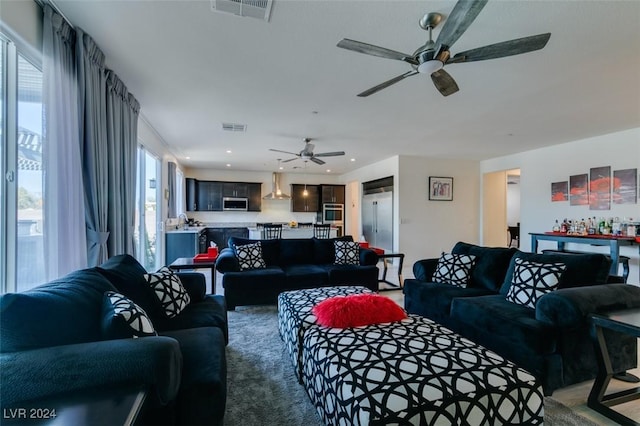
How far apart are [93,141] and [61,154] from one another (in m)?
0.37

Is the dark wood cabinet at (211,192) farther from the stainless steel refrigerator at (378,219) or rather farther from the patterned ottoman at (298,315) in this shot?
the patterned ottoman at (298,315)

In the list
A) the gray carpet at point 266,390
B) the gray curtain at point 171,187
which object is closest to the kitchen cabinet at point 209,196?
the gray curtain at point 171,187

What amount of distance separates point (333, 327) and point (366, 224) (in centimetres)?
670

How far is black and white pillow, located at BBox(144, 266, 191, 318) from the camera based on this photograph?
7.27 feet

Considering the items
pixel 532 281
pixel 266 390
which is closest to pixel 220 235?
pixel 266 390

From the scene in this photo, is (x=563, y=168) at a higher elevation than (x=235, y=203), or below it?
higher

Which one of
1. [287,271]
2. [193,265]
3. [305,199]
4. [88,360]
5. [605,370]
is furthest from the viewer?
[305,199]

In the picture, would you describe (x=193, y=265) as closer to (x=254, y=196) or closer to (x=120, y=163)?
(x=120, y=163)

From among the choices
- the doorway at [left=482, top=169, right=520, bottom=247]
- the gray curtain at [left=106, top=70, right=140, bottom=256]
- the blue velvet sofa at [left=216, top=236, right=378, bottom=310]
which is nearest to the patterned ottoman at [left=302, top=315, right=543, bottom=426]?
the blue velvet sofa at [left=216, top=236, right=378, bottom=310]

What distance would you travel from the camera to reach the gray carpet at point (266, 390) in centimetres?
175

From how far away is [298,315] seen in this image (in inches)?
89.4

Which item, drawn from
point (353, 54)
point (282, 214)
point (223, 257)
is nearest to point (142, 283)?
point (223, 257)

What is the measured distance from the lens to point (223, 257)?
12.7ft

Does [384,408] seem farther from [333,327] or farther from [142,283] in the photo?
[142,283]
